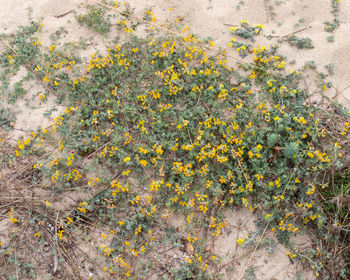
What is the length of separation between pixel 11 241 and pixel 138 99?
259 centimetres

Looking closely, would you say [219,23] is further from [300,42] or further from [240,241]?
[240,241]

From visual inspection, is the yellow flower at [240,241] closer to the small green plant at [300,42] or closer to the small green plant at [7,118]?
the small green plant at [300,42]

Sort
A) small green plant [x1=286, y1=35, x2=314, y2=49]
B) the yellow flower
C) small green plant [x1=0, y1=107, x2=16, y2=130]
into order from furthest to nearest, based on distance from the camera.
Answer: small green plant [x1=286, y1=35, x2=314, y2=49] < small green plant [x1=0, y1=107, x2=16, y2=130] < the yellow flower

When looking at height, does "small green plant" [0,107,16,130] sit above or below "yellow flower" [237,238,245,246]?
above

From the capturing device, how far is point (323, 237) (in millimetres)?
4535

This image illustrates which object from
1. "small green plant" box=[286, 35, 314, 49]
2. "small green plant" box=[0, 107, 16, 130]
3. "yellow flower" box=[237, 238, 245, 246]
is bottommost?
"yellow flower" box=[237, 238, 245, 246]

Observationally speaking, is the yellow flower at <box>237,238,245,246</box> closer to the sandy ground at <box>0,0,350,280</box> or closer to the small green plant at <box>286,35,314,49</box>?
the sandy ground at <box>0,0,350,280</box>

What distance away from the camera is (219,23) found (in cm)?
554

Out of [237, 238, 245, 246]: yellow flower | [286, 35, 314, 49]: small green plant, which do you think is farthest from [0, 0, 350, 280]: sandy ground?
[237, 238, 245, 246]: yellow flower

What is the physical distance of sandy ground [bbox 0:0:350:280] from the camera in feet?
17.0

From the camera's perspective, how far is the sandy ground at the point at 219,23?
17.0 feet

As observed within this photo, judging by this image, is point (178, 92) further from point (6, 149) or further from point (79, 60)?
point (6, 149)

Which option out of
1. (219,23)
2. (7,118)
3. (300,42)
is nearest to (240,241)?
(300,42)

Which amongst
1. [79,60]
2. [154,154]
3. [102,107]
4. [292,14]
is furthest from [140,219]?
[292,14]
